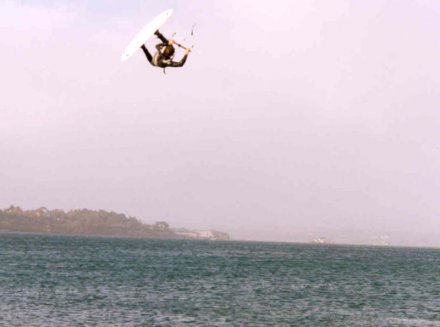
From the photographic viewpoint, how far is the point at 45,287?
7119cm

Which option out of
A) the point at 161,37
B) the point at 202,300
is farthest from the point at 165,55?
the point at 202,300

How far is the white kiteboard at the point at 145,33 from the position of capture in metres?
12.8

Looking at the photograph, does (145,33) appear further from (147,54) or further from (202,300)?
(202,300)

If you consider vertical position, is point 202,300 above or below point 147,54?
below

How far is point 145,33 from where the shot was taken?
42.5 feet

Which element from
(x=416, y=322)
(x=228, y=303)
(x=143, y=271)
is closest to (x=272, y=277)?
(x=143, y=271)

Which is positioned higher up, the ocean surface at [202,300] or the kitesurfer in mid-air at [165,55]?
the kitesurfer in mid-air at [165,55]

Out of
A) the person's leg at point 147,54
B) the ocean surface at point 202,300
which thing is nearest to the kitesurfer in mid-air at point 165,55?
the person's leg at point 147,54

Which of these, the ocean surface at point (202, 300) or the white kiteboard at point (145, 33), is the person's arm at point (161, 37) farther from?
the ocean surface at point (202, 300)

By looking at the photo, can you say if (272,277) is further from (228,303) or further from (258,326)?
(258,326)

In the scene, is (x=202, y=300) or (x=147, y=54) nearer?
(x=147, y=54)

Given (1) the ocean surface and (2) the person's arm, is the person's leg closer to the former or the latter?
(2) the person's arm

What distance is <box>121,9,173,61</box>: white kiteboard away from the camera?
12.8 metres

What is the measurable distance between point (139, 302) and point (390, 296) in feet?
119
